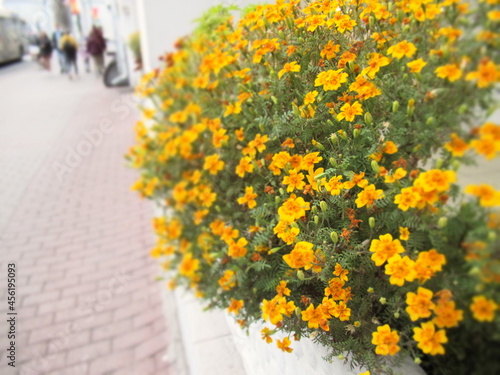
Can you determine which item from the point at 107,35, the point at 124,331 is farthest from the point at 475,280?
the point at 107,35

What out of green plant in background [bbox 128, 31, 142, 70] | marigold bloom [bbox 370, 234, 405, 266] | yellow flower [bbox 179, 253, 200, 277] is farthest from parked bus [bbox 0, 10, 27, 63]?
marigold bloom [bbox 370, 234, 405, 266]

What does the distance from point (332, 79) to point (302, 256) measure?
2.21 feet

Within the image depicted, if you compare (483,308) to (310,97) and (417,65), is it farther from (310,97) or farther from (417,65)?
(310,97)

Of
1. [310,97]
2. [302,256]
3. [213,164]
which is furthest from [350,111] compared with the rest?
[213,164]

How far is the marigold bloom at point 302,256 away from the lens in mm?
1424

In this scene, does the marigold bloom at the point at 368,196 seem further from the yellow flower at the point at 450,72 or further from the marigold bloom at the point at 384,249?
the yellow flower at the point at 450,72

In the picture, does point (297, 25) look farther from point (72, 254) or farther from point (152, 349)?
point (72, 254)

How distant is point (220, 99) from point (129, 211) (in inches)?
114

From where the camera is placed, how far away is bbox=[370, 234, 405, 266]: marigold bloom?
1.28m

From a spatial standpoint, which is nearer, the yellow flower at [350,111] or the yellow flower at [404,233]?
the yellow flower at [404,233]

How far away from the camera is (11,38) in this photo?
74.5ft

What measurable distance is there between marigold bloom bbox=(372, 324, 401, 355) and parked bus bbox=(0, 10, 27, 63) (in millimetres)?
24787

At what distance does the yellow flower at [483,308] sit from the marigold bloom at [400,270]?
0.58 feet

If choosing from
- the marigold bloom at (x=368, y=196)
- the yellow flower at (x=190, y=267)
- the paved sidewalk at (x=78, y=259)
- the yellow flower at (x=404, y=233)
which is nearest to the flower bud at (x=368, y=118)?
the marigold bloom at (x=368, y=196)
